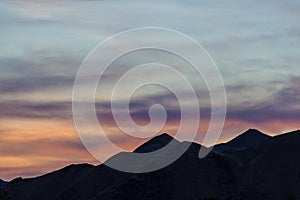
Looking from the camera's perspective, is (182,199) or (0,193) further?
(182,199)

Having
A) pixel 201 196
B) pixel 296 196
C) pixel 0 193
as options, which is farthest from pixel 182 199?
pixel 0 193

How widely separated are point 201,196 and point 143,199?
18482mm

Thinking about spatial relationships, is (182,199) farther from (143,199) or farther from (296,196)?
(296,196)

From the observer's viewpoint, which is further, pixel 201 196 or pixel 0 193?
pixel 201 196

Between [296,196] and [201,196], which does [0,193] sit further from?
[296,196]

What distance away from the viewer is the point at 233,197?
655ft

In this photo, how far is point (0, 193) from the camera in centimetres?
12794

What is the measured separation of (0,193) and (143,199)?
77.8m

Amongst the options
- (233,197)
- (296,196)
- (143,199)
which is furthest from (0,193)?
(296,196)

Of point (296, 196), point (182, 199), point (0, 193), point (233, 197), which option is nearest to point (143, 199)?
point (182, 199)

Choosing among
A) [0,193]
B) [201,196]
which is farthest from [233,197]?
[0,193]

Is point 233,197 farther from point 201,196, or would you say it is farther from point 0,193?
point 0,193

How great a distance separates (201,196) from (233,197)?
10.6m

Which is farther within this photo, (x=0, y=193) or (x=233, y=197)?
(x=233, y=197)
